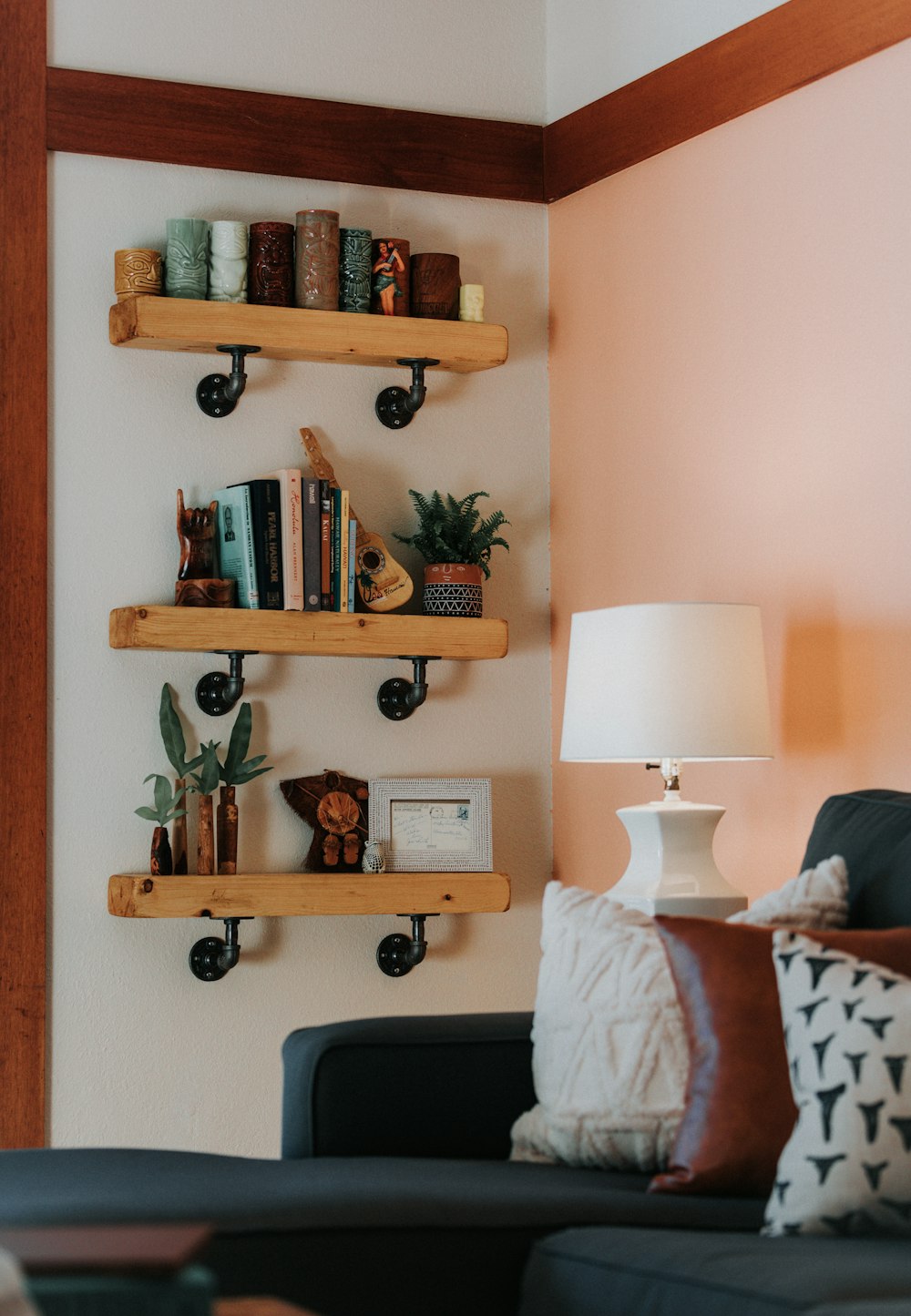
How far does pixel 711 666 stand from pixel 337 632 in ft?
2.96

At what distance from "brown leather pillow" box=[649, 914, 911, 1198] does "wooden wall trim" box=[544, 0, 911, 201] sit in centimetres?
150

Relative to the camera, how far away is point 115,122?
3.27m

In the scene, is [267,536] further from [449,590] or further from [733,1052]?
[733,1052]

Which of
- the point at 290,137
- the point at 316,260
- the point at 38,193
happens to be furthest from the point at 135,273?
the point at 290,137

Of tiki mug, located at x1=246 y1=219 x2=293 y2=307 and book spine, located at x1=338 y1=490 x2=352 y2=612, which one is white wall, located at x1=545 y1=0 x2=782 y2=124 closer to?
tiki mug, located at x1=246 y1=219 x2=293 y2=307

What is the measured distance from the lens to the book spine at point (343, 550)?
3227mm

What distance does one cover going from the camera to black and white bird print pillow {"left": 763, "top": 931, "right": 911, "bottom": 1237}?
1.67 m

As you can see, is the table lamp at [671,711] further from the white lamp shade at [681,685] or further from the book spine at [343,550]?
the book spine at [343,550]

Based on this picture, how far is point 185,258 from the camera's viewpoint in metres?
3.21

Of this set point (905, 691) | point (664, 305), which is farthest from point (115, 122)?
point (905, 691)

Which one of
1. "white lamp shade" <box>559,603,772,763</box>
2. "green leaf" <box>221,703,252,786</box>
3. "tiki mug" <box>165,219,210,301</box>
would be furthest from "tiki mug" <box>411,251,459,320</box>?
"white lamp shade" <box>559,603,772,763</box>

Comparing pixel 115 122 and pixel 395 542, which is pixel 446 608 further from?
pixel 115 122

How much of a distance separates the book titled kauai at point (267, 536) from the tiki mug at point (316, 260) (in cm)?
40

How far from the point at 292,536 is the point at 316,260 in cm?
56
